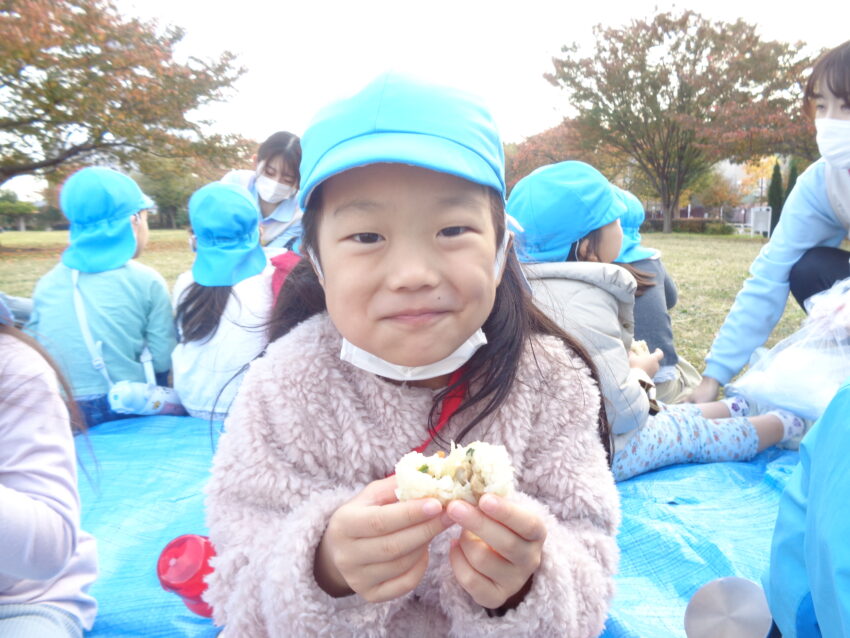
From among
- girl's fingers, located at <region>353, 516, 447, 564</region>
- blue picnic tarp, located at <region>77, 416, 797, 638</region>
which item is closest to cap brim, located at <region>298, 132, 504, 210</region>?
girl's fingers, located at <region>353, 516, 447, 564</region>

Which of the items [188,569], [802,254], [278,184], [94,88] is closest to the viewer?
[188,569]

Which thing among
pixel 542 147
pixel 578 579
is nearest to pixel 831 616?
pixel 578 579

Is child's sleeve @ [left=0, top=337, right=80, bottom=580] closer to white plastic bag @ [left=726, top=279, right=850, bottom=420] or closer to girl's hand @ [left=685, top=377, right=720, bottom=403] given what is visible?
white plastic bag @ [left=726, top=279, right=850, bottom=420]

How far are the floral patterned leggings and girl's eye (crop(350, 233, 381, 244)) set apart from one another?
189 cm

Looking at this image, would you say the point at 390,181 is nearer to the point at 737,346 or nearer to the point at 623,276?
the point at 623,276

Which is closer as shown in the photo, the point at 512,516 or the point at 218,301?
the point at 512,516

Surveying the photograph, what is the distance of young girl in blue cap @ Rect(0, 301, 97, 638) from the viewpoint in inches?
47.9

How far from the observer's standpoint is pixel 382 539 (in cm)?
94

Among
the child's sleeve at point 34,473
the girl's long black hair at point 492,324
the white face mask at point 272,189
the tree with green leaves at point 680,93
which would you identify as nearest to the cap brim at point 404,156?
the girl's long black hair at point 492,324

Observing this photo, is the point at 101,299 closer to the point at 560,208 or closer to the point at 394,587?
the point at 560,208

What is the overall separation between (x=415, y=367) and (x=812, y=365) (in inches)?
87.7

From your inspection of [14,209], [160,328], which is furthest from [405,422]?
[14,209]

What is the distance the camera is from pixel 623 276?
2389 millimetres

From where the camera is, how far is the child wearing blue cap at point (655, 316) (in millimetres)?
3312
